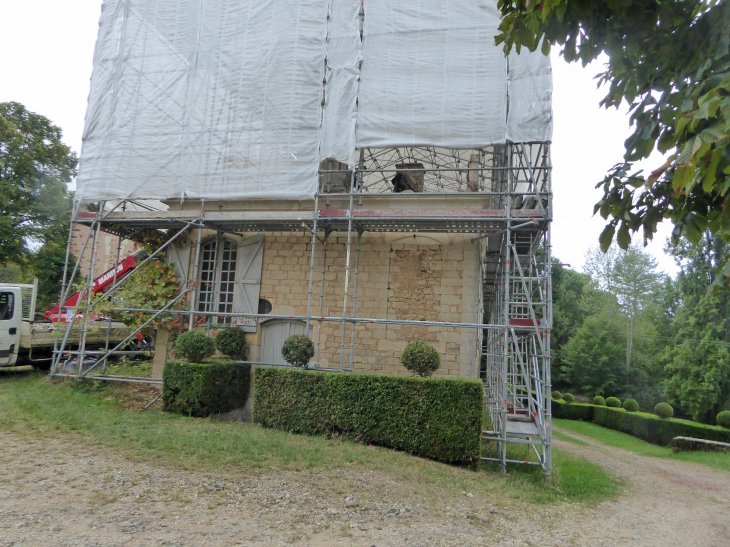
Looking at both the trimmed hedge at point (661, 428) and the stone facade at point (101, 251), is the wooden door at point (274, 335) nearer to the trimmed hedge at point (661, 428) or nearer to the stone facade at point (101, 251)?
the trimmed hedge at point (661, 428)

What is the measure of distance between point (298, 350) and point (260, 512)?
417cm

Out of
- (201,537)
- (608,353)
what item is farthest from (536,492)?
(608,353)

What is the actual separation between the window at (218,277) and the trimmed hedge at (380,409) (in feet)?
10.6

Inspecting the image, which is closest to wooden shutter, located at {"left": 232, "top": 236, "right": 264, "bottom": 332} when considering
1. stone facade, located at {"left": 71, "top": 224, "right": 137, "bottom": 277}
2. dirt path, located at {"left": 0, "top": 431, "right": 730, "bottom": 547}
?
dirt path, located at {"left": 0, "top": 431, "right": 730, "bottom": 547}

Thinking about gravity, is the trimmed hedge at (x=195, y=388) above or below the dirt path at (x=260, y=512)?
above

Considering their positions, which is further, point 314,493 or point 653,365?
point 653,365

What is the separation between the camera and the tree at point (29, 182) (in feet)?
58.0

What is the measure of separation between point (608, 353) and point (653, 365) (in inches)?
109

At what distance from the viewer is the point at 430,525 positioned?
4949mm

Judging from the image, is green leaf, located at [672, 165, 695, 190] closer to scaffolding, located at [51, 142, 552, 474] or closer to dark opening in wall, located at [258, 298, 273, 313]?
scaffolding, located at [51, 142, 552, 474]

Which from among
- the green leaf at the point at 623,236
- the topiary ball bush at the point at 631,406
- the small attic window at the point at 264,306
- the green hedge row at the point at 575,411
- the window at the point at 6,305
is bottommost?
the green hedge row at the point at 575,411

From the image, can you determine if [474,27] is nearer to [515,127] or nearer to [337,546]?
[515,127]

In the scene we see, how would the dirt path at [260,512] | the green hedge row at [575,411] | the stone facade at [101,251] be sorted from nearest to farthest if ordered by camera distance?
the dirt path at [260,512], the green hedge row at [575,411], the stone facade at [101,251]

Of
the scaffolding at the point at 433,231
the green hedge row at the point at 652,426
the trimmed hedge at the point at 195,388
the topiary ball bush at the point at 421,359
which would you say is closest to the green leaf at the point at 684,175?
the scaffolding at the point at 433,231
